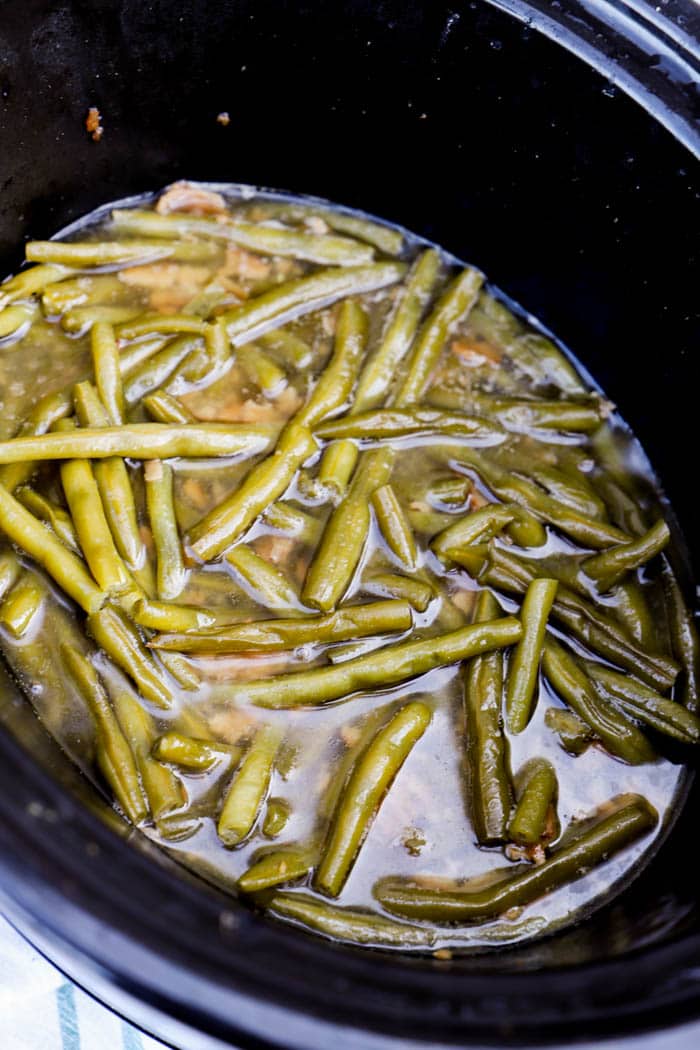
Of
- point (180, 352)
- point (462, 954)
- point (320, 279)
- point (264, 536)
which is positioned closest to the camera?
point (462, 954)

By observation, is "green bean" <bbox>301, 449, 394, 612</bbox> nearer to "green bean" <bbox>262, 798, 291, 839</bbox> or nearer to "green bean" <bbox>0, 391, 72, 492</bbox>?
"green bean" <bbox>262, 798, 291, 839</bbox>

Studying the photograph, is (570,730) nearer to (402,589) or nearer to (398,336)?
(402,589)

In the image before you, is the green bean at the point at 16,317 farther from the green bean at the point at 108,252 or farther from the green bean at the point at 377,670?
the green bean at the point at 377,670

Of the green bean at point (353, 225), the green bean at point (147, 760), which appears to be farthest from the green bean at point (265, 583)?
the green bean at point (353, 225)

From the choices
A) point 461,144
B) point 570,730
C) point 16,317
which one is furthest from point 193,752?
point 461,144

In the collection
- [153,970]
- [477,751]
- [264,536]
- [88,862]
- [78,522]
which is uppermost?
[264,536]

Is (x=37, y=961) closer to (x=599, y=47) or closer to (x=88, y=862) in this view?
(x=88, y=862)

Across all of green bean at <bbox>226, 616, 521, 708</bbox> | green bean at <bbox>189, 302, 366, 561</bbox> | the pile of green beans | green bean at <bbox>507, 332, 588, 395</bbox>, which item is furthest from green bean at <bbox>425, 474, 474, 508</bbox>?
green bean at <bbox>507, 332, 588, 395</bbox>

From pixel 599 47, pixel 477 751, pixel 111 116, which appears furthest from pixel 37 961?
pixel 599 47
